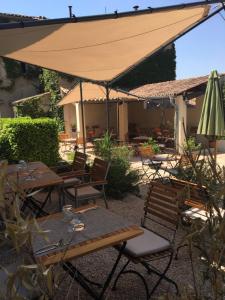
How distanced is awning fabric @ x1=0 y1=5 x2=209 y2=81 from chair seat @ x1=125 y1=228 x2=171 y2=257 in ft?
8.10

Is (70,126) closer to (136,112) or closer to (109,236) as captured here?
(136,112)

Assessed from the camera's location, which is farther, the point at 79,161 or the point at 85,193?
the point at 79,161

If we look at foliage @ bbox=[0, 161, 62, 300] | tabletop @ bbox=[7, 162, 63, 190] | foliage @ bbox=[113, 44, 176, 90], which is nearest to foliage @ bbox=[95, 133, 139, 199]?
tabletop @ bbox=[7, 162, 63, 190]

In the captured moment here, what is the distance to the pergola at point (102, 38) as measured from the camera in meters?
4.18

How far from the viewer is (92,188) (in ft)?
19.0

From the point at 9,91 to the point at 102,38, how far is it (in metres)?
18.0

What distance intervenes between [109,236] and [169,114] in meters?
16.5

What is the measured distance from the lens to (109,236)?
8.92ft

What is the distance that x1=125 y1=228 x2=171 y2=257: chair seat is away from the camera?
3.12 m

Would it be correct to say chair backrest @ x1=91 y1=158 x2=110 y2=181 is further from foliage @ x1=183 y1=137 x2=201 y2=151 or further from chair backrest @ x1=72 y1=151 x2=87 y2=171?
foliage @ x1=183 y1=137 x2=201 y2=151

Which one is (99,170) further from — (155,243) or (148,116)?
(148,116)

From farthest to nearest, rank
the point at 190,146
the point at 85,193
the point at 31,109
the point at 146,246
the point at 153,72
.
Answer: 1. the point at 153,72
2. the point at 31,109
3. the point at 85,193
4. the point at 190,146
5. the point at 146,246

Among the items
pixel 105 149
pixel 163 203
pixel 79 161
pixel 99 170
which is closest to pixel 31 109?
pixel 105 149

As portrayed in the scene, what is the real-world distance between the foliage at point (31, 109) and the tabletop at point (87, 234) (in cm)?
1713
